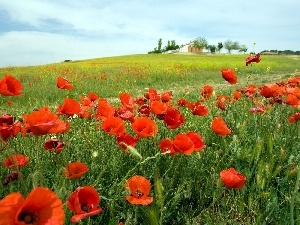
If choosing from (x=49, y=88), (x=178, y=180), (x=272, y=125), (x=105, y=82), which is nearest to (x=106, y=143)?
(x=178, y=180)

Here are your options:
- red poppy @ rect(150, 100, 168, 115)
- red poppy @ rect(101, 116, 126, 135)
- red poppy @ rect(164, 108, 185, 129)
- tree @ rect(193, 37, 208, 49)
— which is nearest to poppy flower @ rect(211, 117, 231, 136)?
red poppy @ rect(164, 108, 185, 129)

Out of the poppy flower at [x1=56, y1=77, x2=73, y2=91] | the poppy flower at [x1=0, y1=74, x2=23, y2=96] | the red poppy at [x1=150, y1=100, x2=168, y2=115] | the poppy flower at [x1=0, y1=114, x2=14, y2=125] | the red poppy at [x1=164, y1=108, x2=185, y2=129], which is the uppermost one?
the poppy flower at [x1=0, y1=74, x2=23, y2=96]

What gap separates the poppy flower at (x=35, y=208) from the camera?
836 millimetres

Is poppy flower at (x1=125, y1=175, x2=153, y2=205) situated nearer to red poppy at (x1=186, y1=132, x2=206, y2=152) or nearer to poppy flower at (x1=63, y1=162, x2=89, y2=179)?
poppy flower at (x1=63, y1=162, x2=89, y2=179)

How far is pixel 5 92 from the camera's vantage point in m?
1.80

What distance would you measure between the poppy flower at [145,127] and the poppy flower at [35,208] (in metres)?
0.96

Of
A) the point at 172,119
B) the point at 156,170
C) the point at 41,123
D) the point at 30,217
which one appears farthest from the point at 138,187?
the point at 172,119

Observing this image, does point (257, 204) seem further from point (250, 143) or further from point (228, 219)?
point (250, 143)

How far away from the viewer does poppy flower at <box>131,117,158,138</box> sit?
1.90 metres

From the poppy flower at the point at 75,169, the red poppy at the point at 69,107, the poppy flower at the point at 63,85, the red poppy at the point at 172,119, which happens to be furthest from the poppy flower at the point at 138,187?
the poppy flower at the point at 63,85

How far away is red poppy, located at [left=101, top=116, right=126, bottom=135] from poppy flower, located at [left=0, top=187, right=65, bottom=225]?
3.29 feet

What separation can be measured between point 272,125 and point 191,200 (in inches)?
62.6

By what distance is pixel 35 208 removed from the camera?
0.95 m

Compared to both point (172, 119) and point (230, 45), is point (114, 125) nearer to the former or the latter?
point (172, 119)
